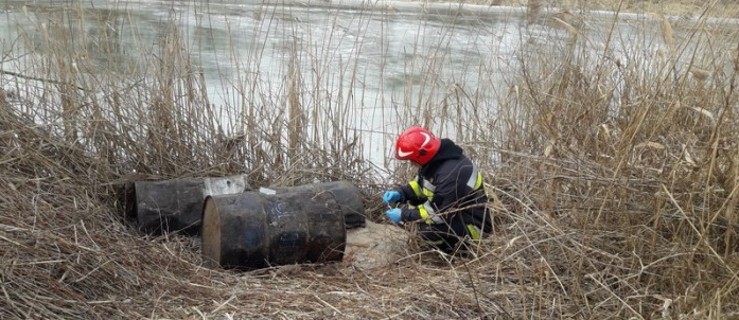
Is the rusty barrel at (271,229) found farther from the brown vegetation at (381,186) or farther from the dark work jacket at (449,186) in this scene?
the dark work jacket at (449,186)

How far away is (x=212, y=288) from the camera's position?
3670 millimetres

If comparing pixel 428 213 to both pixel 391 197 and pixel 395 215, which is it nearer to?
pixel 395 215

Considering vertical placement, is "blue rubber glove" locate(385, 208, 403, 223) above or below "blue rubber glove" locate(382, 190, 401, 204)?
below

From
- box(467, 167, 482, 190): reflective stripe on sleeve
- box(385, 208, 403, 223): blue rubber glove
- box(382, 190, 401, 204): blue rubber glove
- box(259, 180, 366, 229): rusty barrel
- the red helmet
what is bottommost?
box(259, 180, 366, 229): rusty barrel

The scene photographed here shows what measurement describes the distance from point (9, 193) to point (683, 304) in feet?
A: 9.78

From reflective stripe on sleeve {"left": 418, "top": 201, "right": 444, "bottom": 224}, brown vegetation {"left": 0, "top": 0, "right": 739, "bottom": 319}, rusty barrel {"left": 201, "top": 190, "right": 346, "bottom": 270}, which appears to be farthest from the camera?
reflective stripe on sleeve {"left": 418, "top": 201, "right": 444, "bottom": 224}

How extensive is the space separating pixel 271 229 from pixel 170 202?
88cm

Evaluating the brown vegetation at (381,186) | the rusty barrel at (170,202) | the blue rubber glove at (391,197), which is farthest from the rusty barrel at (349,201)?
the rusty barrel at (170,202)

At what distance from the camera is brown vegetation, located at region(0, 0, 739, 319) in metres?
3.00

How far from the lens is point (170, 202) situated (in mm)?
4812

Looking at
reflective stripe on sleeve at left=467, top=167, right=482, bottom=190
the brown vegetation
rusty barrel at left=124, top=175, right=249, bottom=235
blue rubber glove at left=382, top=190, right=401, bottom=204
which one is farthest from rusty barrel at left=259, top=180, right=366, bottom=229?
reflective stripe on sleeve at left=467, top=167, right=482, bottom=190

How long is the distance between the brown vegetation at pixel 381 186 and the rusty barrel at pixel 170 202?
0.42ft

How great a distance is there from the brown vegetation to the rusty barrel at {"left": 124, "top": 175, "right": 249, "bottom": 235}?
5.1 inches

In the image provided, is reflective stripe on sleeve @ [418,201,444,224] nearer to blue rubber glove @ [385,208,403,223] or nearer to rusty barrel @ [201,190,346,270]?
blue rubber glove @ [385,208,403,223]
